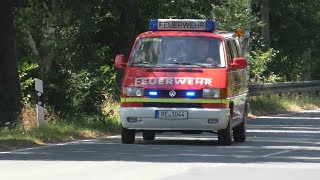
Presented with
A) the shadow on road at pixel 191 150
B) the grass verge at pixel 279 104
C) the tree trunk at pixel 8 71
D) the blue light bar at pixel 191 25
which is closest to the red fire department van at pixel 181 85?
the blue light bar at pixel 191 25

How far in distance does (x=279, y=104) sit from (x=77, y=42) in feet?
31.6

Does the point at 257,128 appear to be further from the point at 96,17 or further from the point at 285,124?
the point at 96,17

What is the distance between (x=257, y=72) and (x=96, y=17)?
940 cm

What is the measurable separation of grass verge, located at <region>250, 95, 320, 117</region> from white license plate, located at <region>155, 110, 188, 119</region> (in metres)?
12.9

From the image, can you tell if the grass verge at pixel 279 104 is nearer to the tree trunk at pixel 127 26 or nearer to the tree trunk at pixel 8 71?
the tree trunk at pixel 127 26

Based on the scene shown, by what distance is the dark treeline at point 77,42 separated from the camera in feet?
76.6

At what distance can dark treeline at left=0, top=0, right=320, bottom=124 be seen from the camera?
2336 centimetres

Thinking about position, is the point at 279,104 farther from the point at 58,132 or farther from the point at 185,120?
the point at 185,120

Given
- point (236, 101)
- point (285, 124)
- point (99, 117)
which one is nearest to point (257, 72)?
point (285, 124)

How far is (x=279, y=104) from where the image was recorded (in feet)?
115

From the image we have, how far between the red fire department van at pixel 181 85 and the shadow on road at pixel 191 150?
43 centimetres

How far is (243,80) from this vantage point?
21.4 m

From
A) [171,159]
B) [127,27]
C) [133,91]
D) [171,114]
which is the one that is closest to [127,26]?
[127,27]

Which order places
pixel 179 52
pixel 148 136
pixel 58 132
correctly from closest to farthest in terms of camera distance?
pixel 179 52 → pixel 58 132 → pixel 148 136
